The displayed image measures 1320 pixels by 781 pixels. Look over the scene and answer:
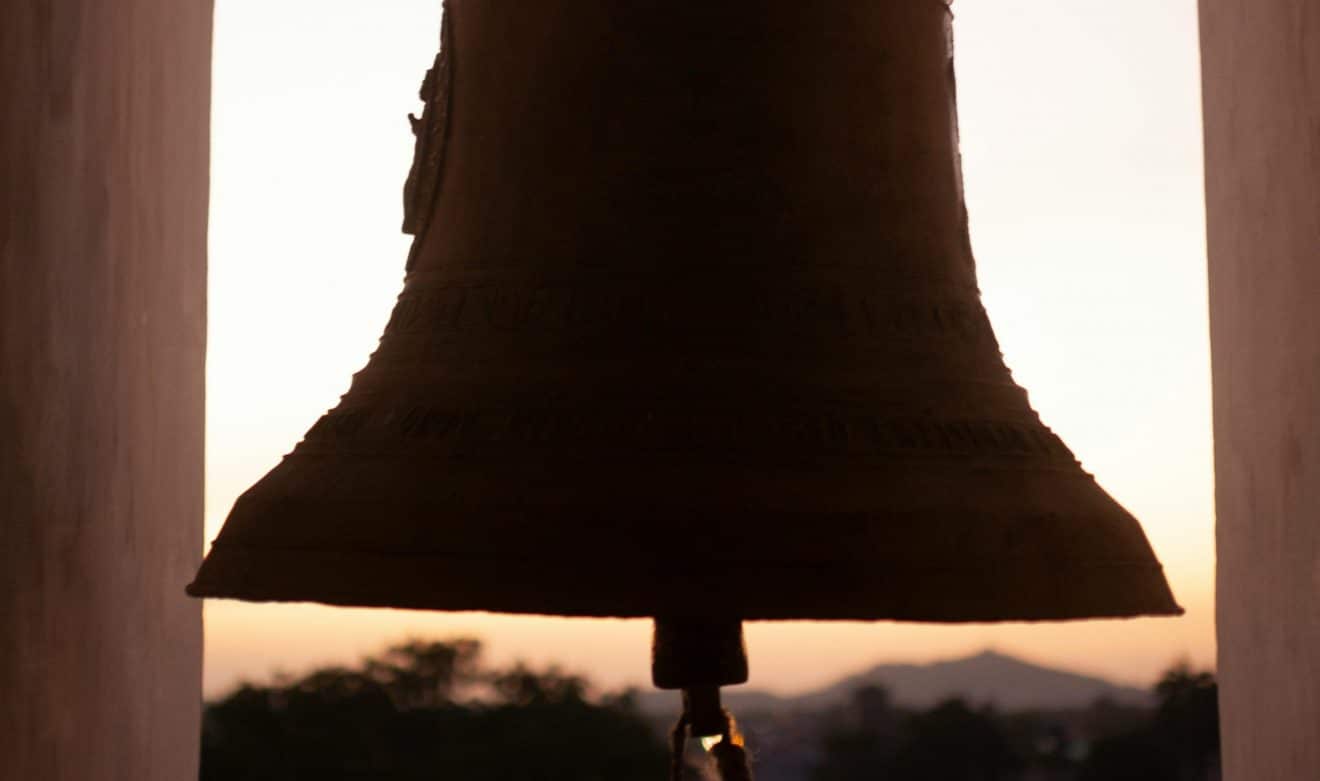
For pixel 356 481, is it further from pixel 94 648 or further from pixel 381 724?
pixel 381 724

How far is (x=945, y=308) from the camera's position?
1825 mm

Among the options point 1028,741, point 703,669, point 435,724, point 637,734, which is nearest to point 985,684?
point 1028,741

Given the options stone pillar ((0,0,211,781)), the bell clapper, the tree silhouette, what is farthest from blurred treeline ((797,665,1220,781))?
stone pillar ((0,0,211,781))

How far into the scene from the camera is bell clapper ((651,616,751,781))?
1822 millimetres

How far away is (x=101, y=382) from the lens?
210 cm

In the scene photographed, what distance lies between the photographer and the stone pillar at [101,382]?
193 cm

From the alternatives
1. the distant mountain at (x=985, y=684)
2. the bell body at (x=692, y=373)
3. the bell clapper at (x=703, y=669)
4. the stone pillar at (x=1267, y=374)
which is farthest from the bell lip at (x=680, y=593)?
the distant mountain at (x=985, y=684)

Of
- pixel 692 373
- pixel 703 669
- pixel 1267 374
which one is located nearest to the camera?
pixel 692 373

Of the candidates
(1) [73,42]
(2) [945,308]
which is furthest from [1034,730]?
(1) [73,42]

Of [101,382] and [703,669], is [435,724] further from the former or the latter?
[703,669]

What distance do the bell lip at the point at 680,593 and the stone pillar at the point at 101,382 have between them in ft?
1.35

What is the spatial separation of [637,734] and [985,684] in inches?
18.3

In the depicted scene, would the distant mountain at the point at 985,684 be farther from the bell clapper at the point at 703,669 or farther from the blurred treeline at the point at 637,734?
the bell clapper at the point at 703,669

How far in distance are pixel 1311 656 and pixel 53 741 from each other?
134cm
